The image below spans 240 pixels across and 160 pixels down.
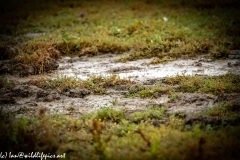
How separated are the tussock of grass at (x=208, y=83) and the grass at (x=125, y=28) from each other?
7.31 ft

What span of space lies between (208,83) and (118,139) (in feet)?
12.8

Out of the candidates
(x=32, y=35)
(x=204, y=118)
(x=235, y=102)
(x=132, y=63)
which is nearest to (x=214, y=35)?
(x=132, y=63)

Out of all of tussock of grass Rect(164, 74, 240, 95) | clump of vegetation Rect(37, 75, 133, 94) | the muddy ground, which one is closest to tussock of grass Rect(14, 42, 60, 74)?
the muddy ground

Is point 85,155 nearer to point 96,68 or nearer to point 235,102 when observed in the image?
point 235,102

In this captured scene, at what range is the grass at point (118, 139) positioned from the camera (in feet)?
17.8

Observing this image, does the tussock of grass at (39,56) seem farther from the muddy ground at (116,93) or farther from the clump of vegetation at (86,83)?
the clump of vegetation at (86,83)

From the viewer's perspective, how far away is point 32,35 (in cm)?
1554

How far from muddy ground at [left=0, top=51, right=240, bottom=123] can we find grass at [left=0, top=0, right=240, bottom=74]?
68 centimetres

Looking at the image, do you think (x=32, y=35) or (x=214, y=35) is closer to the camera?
(x=214, y=35)

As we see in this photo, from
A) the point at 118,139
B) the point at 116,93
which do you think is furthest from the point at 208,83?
the point at 118,139

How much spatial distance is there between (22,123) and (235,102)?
546 cm

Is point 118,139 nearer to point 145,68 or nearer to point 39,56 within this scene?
point 145,68

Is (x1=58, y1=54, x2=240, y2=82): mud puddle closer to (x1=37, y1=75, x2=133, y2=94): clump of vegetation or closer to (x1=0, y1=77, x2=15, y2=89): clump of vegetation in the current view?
(x1=37, y1=75, x2=133, y2=94): clump of vegetation

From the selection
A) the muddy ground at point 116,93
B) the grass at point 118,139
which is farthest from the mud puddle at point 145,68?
the grass at point 118,139
